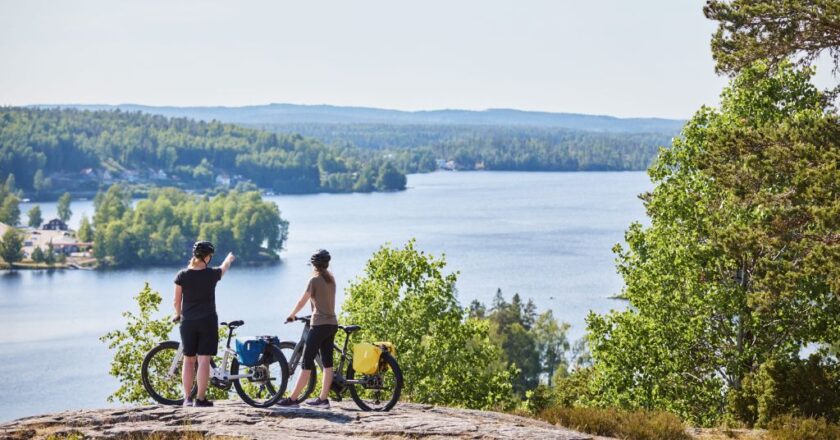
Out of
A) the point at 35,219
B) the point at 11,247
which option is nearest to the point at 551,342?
the point at 11,247

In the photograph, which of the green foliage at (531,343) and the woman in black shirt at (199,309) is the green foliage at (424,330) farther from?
the green foliage at (531,343)

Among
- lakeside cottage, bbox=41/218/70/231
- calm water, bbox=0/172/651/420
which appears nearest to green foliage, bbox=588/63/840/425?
calm water, bbox=0/172/651/420

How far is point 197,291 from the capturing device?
1198cm

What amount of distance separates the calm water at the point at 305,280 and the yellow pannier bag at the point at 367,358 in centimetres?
4127

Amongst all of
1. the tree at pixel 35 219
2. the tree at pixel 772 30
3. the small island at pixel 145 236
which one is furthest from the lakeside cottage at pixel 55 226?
the tree at pixel 772 30

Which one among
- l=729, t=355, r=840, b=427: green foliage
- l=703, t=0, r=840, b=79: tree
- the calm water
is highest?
l=703, t=0, r=840, b=79: tree

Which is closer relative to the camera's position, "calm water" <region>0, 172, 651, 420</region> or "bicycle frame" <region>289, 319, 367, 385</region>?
"bicycle frame" <region>289, 319, 367, 385</region>

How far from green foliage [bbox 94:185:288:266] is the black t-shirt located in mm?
121943

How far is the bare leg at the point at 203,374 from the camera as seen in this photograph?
12.2 meters

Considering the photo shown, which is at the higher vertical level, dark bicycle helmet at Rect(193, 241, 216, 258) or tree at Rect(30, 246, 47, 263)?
dark bicycle helmet at Rect(193, 241, 216, 258)

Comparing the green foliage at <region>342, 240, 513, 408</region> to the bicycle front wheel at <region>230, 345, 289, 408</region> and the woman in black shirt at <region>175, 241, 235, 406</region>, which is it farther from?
the woman in black shirt at <region>175, 241, 235, 406</region>

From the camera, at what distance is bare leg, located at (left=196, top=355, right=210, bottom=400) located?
12234 millimetres

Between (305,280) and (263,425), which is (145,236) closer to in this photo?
(305,280)

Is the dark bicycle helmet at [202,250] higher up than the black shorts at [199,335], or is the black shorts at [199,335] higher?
the dark bicycle helmet at [202,250]
